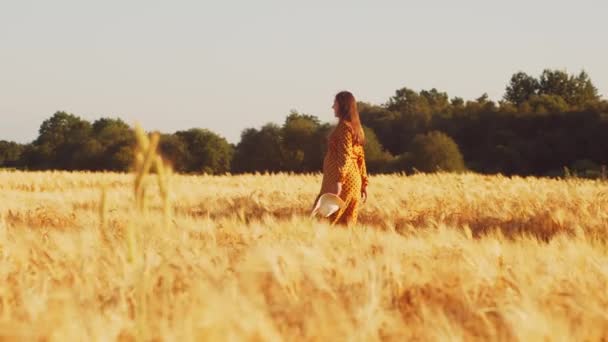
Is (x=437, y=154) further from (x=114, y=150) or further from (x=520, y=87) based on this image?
Answer: (x=520, y=87)

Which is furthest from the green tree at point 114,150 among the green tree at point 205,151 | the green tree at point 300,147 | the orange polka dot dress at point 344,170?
the orange polka dot dress at point 344,170

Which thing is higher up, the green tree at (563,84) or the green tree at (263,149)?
the green tree at (563,84)

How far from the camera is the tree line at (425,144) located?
30.5 metres

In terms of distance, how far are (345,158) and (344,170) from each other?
0.39 ft

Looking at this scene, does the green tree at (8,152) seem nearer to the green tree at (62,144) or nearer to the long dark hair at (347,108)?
the green tree at (62,144)

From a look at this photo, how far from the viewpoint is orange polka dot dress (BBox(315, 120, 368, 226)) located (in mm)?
7453

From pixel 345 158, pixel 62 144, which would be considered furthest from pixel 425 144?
pixel 62 144

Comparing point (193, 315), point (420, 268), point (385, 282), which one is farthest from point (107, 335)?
point (420, 268)

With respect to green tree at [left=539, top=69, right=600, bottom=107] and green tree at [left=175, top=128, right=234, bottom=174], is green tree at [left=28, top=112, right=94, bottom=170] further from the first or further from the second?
green tree at [left=539, top=69, right=600, bottom=107]

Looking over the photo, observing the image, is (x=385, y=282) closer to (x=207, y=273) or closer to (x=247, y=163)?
(x=207, y=273)

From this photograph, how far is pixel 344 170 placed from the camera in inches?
295

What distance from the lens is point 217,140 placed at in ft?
150

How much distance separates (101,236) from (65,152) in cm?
4480

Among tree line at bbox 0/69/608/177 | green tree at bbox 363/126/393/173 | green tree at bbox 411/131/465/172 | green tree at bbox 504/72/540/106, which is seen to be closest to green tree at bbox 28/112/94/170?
tree line at bbox 0/69/608/177
